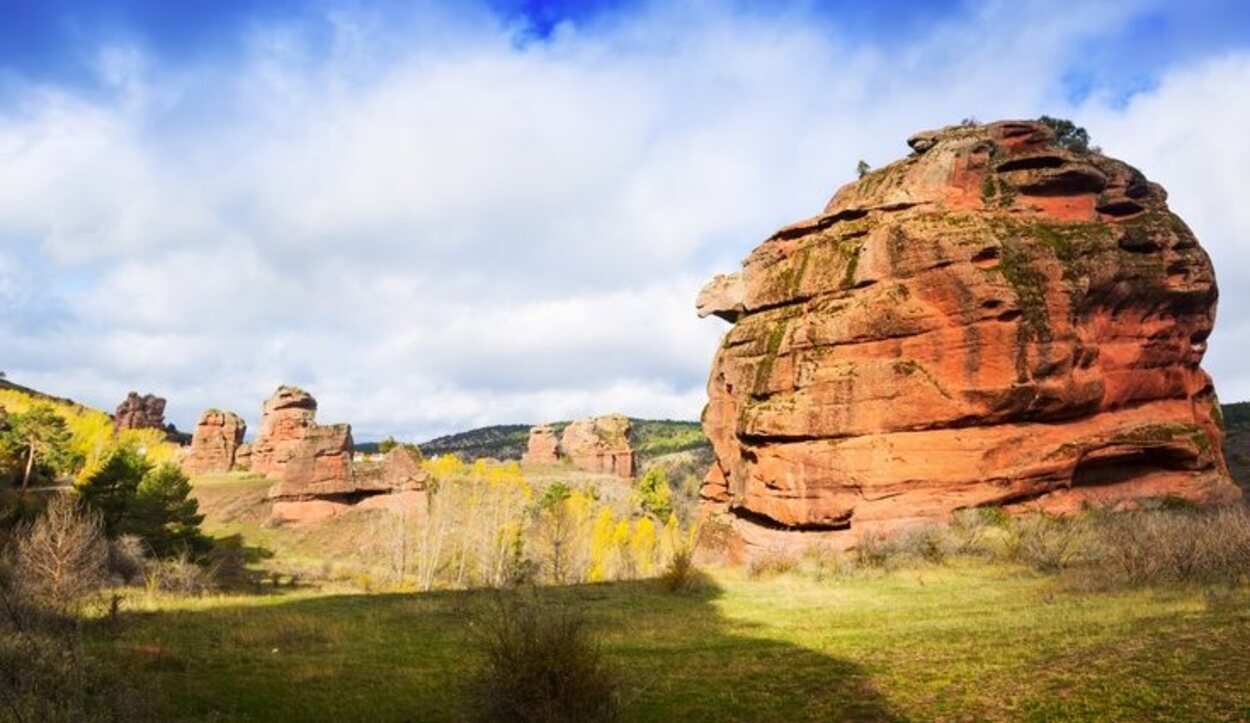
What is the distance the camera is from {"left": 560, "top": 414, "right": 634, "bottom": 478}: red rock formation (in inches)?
4434

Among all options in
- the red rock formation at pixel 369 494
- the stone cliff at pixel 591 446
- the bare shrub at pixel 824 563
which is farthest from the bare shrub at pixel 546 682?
the stone cliff at pixel 591 446

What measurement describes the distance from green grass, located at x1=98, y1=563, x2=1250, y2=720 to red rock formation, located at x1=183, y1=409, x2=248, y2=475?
3662 inches

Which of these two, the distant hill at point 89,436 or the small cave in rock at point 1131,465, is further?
the distant hill at point 89,436

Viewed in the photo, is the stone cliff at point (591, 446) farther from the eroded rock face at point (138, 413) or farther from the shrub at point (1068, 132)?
the shrub at point (1068, 132)

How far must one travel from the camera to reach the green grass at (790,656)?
25.7 ft

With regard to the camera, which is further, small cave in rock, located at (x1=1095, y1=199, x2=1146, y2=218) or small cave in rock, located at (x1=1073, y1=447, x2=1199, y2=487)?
small cave in rock, located at (x1=1095, y1=199, x2=1146, y2=218)

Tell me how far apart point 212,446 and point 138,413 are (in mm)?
30017

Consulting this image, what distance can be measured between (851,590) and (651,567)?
115 feet

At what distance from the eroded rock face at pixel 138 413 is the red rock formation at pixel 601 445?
7039 centimetres

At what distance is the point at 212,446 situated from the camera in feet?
331

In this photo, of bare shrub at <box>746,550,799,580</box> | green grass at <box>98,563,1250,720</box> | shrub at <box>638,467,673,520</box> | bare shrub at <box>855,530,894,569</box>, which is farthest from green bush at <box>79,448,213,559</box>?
shrub at <box>638,467,673,520</box>

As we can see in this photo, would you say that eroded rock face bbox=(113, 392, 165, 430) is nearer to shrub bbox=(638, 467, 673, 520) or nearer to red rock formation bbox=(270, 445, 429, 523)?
red rock formation bbox=(270, 445, 429, 523)

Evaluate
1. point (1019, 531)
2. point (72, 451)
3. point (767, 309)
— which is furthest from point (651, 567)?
point (72, 451)

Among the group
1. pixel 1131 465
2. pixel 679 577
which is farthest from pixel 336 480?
pixel 1131 465
